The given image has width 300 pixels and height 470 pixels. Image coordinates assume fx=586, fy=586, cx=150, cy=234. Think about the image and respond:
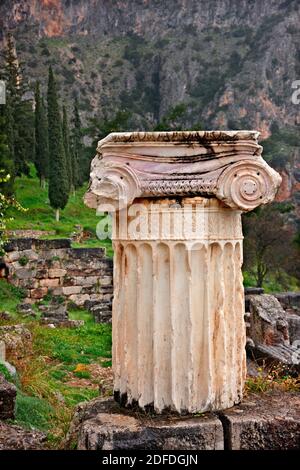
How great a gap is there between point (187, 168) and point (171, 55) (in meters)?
99.1

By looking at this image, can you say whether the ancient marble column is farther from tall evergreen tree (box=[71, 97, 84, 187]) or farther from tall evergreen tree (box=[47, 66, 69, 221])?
tall evergreen tree (box=[71, 97, 84, 187])

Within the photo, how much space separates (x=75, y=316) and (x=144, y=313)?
1386cm

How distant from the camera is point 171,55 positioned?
98.2 metres

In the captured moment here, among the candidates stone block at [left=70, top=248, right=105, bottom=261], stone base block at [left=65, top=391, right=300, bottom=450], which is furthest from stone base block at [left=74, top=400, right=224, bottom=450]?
stone block at [left=70, top=248, right=105, bottom=261]

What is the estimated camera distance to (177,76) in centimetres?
9600

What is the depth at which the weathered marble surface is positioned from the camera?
3.62 meters

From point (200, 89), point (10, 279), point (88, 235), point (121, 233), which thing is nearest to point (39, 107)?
point (88, 235)

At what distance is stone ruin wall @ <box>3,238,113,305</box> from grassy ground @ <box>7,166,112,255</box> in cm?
412

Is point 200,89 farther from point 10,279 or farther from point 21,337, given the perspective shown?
point 21,337

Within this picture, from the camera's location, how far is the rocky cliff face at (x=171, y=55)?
86.8m

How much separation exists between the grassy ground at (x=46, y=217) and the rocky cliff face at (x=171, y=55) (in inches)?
2029

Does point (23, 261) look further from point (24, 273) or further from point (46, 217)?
point (46, 217)

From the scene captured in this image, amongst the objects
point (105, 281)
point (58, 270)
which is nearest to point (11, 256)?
point (58, 270)

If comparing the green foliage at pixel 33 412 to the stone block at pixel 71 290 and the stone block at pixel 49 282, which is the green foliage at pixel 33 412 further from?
the stone block at pixel 71 290
